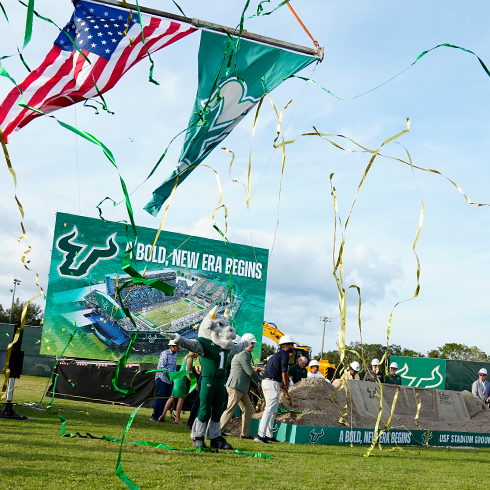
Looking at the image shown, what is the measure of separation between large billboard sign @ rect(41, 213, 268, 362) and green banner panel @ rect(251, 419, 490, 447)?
10.2 metres

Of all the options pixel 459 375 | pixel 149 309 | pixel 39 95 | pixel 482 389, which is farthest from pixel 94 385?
pixel 459 375

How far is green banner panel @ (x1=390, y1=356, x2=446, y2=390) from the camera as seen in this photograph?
73.7ft

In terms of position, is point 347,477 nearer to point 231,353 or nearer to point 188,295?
point 231,353

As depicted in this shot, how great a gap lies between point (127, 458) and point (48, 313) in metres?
16.4

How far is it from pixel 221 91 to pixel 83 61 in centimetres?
212

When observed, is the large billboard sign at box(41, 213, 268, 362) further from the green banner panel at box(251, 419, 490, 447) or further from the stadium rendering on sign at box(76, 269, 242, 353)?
the green banner panel at box(251, 419, 490, 447)

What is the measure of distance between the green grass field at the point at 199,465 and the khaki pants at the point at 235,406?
1.09 ft

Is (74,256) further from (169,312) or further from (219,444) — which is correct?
(219,444)

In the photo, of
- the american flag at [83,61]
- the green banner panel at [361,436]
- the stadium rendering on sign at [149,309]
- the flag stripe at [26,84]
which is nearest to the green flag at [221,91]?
the american flag at [83,61]

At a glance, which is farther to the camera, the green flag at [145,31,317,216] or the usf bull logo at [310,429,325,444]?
the usf bull logo at [310,429,325,444]

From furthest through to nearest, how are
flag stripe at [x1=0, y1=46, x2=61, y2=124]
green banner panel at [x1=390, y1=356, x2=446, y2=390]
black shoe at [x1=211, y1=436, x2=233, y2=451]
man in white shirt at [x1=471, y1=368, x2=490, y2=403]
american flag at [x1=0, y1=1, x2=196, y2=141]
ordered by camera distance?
green banner panel at [x1=390, y1=356, x2=446, y2=390] → man in white shirt at [x1=471, y1=368, x2=490, y2=403] → american flag at [x1=0, y1=1, x2=196, y2=141] → flag stripe at [x1=0, y1=46, x2=61, y2=124] → black shoe at [x1=211, y1=436, x2=233, y2=451]

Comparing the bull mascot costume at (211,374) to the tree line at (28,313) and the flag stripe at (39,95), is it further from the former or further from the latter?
the tree line at (28,313)

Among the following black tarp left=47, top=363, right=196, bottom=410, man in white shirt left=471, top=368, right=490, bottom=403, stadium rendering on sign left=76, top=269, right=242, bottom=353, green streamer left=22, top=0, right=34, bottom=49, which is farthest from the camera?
stadium rendering on sign left=76, top=269, right=242, bottom=353

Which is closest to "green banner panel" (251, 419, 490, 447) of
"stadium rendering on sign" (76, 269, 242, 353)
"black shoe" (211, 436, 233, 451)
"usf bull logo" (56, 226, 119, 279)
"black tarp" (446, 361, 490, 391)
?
"black shoe" (211, 436, 233, 451)
